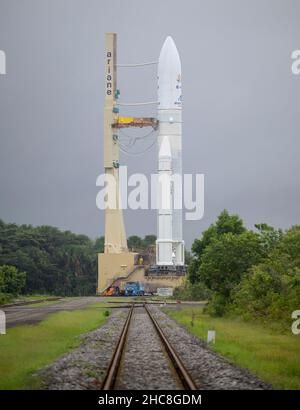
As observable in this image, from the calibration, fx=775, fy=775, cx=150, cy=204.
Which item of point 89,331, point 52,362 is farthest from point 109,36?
point 52,362

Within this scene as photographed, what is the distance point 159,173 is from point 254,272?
1913 inches

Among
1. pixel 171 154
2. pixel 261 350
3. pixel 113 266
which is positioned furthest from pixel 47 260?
pixel 261 350

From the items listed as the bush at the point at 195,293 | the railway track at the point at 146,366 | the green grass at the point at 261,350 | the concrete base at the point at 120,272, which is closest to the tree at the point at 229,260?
the green grass at the point at 261,350

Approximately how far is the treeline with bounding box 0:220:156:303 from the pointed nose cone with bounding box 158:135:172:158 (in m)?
22.4

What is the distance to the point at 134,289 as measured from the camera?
88688mm

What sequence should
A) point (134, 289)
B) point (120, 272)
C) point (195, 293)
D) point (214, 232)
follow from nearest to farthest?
point (214, 232)
point (195, 293)
point (134, 289)
point (120, 272)

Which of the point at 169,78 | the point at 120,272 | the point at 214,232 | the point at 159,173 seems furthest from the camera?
the point at 120,272

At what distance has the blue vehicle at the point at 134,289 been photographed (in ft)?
290

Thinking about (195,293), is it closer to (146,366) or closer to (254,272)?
(254,272)

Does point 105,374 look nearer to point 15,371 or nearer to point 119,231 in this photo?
point 15,371

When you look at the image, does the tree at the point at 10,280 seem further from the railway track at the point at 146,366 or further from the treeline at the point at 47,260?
the railway track at the point at 146,366

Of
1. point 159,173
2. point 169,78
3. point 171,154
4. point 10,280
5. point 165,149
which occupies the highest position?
point 169,78

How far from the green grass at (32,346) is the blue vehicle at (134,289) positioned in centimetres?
5073

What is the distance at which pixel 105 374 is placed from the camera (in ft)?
55.2
